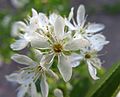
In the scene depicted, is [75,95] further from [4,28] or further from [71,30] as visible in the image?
[4,28]

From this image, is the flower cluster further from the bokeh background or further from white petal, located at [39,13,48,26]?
the bokeh background

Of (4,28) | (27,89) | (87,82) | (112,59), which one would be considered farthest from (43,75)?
(112,59)

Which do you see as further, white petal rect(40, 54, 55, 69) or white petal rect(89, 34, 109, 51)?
white petal rect(89, 34, 109, 51)

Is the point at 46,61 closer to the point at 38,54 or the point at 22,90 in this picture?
the point at 38,54

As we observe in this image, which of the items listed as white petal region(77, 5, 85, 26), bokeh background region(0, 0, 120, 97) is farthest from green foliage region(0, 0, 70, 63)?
white petal region(77, 5, 85, 26)

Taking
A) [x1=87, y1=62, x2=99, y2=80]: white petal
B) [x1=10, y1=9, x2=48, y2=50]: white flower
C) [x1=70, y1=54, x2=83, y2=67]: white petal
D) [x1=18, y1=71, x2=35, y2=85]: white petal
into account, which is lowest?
[x1=87, y1=62, x2=99, y2=80]: white petal

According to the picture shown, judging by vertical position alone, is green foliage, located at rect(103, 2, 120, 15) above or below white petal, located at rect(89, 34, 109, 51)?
below
